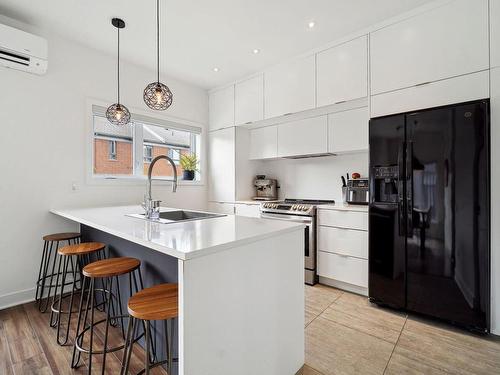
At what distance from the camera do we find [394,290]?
90.0 inches

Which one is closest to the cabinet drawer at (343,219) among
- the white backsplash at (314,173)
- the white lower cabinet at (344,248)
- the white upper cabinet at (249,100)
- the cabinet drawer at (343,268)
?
the white lower cabinet at (344,248)

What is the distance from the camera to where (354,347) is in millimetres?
1836

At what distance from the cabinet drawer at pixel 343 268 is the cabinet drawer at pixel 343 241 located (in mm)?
59

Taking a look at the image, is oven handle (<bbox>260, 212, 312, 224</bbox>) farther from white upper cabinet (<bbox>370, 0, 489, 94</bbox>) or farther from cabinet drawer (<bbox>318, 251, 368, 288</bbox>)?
white upper cabinet (<bbox>370, 0, 489, 94</bbox>)

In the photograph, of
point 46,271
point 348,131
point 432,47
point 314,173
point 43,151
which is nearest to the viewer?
point 432,47

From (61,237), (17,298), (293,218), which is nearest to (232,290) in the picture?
(293,218)

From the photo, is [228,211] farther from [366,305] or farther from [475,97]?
[475,97]

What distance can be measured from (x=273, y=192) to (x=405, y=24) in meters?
2.46

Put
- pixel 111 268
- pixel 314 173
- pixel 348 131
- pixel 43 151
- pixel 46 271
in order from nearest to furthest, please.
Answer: pixel 111 268
pixel 46 271
pixel 43 151
pixel 348 131
pixel 314 173

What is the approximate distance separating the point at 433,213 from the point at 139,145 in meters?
3.40

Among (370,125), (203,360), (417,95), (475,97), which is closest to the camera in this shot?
(203,360)

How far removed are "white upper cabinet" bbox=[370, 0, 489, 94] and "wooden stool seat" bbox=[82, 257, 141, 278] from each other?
8.46 ft

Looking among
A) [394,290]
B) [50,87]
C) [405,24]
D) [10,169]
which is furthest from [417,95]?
[10,169]

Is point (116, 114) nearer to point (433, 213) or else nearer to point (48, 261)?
point (48, 261)
